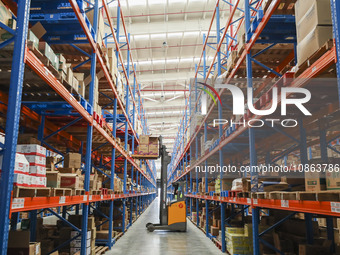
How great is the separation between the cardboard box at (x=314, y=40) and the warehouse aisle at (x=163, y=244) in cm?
565

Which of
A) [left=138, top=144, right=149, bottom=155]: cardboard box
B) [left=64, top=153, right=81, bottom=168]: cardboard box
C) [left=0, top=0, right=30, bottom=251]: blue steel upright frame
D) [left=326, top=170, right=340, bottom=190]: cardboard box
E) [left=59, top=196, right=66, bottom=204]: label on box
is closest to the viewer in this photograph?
[left=0, top=0, right=30, bottom=251]: blue steel upright frame

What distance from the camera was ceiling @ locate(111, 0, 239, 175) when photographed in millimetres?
14992

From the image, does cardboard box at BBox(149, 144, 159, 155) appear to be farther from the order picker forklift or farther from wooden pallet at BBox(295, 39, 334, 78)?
wooden pallet at BBox(295, 39, 334, 78)

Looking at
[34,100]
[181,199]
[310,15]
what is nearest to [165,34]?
[181,199]

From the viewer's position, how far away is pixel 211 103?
32.2 feet

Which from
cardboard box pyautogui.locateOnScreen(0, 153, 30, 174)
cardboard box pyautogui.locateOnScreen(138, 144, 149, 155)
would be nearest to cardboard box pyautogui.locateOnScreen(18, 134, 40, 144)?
cardboard box pyautogui.locateOnScreen(0, 153, 30, 174)

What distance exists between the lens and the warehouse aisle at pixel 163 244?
7758mm

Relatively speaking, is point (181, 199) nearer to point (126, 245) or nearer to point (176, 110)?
point (126, 245)

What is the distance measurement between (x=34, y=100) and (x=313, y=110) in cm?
492

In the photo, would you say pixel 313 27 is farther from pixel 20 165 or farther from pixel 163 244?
pixel 163 244

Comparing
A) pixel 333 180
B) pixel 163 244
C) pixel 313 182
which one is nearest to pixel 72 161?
pixel 163 244

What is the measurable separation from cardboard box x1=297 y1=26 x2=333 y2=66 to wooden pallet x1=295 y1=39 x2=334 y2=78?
0.28 ft

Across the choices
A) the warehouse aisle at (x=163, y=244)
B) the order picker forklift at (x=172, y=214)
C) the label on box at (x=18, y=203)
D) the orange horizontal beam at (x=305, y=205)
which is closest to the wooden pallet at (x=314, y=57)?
the orange horizontal beam at (x=305, y=205)

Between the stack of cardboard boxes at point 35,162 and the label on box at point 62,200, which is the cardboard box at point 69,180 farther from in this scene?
the stack of cardboard boxes at point 35,162
